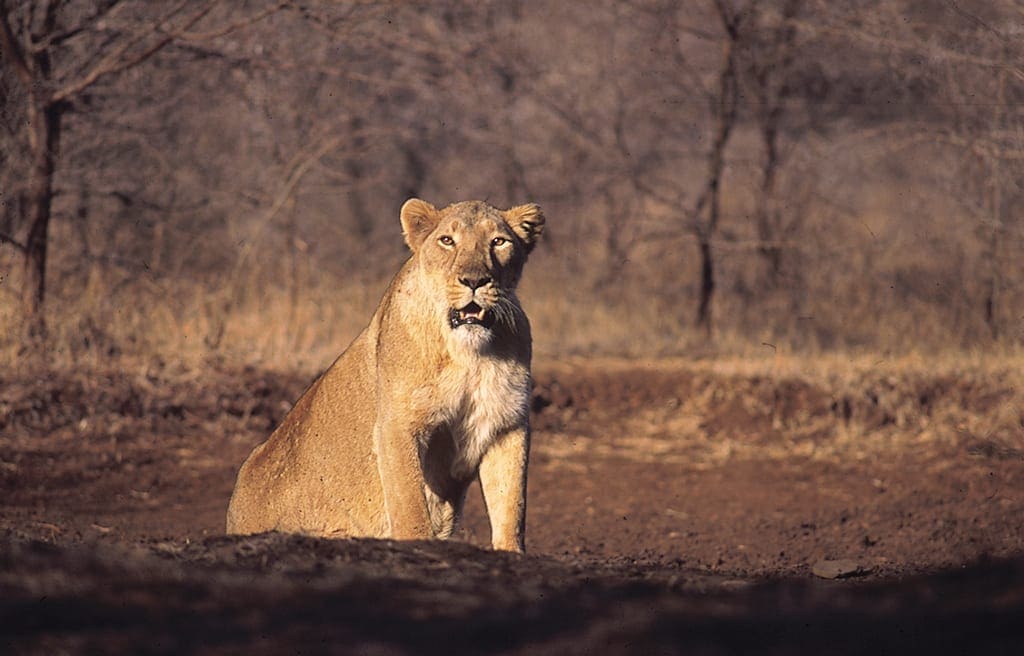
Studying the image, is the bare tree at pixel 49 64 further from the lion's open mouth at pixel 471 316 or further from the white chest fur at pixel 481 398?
the white chest fur at pixel 481 398

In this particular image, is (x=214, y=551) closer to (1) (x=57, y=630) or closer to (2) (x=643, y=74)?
(1) (x=57, y=630)

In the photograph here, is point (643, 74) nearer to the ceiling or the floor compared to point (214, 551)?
nearer to the ceiling

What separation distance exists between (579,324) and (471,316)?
28.4 ft

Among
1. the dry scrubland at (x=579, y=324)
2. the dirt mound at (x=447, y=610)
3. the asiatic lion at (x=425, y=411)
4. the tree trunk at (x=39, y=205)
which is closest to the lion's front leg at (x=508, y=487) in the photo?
the asiatic lion at (x=425, y=411)

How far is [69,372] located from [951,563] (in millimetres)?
6568

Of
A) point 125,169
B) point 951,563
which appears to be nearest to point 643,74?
point 125,169

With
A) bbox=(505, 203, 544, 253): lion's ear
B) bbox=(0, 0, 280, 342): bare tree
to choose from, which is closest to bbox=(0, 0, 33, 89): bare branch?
bbox=(0, 0, 280, 342): bare tree

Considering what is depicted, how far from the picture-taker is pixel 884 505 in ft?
28.4

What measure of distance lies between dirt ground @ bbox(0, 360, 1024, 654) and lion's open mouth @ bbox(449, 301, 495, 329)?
39.3 inches

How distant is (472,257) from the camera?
17.9 feet

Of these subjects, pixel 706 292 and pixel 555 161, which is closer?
pixel 706 292

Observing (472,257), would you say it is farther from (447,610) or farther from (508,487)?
(447,610)

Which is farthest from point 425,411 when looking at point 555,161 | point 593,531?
point 555,161

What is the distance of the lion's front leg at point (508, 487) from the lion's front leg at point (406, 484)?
0.28 m
